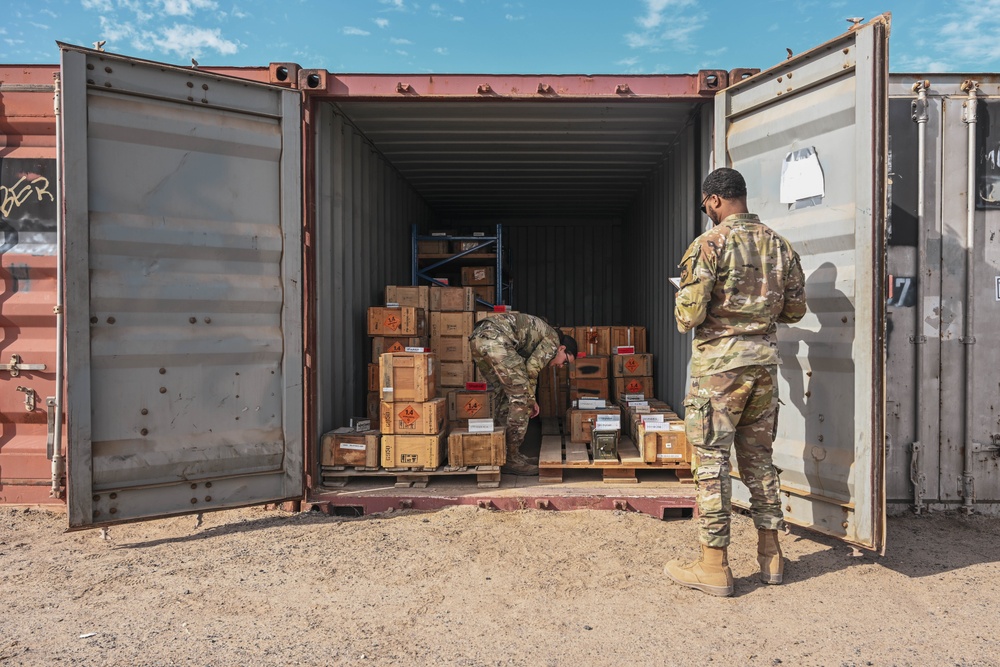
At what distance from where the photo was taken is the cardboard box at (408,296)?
21.0ft

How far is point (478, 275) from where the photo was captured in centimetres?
860

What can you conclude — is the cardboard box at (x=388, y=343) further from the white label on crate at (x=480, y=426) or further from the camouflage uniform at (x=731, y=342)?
the camouflage uniform at (x=731, y=342)

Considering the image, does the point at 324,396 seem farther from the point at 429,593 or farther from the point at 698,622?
the point at 698,622

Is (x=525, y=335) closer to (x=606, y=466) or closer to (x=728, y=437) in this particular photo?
(x=606, y=466)

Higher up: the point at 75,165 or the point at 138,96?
the point at 138,96

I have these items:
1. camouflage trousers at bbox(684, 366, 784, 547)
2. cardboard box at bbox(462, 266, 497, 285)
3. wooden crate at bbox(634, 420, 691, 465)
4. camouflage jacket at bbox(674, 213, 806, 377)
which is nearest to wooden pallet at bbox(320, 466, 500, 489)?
wooden crate at bbox(634, 420, 691, 465)

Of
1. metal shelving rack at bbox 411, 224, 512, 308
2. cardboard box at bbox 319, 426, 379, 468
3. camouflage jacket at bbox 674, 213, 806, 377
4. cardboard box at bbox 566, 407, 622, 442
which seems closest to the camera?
camouflage jacket at bbox 674, 213, 806, 377

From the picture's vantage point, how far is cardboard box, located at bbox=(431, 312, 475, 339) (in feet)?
21.3

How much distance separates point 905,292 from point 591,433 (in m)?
2.91

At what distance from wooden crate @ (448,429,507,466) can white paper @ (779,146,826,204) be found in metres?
3.01

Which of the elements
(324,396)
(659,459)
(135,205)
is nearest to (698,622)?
(659,459)

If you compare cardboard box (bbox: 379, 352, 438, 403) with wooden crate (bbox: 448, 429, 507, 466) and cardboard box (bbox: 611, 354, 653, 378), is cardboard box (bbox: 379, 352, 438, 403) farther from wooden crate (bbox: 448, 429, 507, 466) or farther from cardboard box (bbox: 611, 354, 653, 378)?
cardboard box (bbox: 611, 354, 653, 378)

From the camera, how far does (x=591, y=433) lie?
5715mm

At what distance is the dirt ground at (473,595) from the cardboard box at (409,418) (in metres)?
0.79
